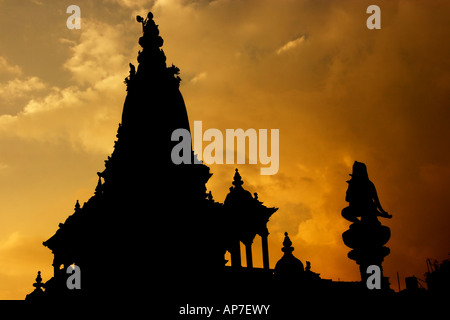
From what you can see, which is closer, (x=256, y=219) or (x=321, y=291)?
(x=321, y=291)

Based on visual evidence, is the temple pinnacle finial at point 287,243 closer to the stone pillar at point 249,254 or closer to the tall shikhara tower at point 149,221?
the tall shikhara tower at point 149,221

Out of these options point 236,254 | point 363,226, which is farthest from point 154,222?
point 363,226

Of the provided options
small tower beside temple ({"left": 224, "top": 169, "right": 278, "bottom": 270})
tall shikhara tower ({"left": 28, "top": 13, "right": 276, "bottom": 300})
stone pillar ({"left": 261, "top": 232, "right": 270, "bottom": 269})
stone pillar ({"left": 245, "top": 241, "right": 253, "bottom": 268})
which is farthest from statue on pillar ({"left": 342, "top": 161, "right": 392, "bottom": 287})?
stone pillar ({"left": 261, "top": 232, "right": 270, "bottom": 269})

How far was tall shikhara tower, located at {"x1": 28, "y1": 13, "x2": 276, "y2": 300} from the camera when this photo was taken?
3519 cm

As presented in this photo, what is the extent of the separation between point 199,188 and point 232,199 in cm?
487

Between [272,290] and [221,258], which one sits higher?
[221,258]

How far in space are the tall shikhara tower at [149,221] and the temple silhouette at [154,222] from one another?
0.08m

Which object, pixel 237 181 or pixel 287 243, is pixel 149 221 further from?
pixel 287 243

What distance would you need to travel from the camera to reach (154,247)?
35812 millimetres

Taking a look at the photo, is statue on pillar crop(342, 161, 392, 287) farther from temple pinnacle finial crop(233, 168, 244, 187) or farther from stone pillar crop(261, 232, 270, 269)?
stone pillar crop(261, 232, 270, 269)

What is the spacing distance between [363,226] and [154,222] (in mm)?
26677

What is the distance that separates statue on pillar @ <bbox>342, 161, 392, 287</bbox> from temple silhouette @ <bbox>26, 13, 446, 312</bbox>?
1482 centimetres
